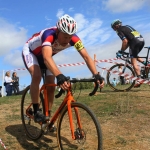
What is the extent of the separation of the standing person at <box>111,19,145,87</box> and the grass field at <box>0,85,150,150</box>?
4.82 feet

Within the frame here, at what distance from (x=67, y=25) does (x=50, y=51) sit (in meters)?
0.47

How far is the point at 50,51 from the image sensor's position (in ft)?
14.0

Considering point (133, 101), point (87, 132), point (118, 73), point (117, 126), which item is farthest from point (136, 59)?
point (87, 132)

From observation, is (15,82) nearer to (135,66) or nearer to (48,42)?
(135,66)

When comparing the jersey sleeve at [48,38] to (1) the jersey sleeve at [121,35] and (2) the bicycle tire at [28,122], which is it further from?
(1) the jersey sleeve at [121,35]

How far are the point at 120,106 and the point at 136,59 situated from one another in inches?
112

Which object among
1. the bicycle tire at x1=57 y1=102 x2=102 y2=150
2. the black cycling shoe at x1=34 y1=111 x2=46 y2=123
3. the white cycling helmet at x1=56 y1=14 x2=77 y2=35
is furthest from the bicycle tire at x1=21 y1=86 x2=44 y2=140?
the white cycling helmet at x1=56 y1=14 x2=77 y2=35

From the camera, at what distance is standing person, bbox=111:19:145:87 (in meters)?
9.05

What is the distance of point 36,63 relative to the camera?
16.2ft

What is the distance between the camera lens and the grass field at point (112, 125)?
507 centimetres

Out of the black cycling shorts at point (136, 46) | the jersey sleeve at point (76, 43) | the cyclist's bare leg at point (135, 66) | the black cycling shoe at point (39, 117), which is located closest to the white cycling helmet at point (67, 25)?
the jersey sleeve at point (76, 43)

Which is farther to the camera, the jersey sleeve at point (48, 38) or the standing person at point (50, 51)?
the jersey sleeve at point (48, 38)

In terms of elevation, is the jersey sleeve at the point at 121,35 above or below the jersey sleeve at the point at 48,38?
above

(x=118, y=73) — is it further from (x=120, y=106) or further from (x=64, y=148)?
(x=64, y=148)
